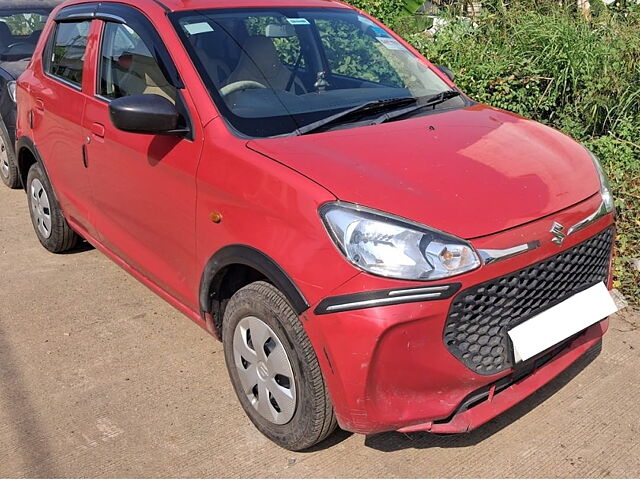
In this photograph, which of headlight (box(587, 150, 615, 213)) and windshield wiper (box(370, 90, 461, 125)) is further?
windshield wiper (box(370, 90, 461, 125))

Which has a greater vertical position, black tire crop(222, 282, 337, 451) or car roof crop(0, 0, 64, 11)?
car roof crop(0, 0, 64, 11)

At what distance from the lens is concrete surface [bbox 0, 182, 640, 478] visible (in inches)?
108

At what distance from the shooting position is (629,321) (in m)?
3.84

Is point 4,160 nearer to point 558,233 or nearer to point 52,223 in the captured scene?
point 52,223

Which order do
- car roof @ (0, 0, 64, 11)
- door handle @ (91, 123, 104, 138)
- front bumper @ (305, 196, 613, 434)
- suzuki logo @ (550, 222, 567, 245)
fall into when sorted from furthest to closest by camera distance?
car roof @ (0, 0, 64, 11)
door handle @ (91, 123, 104, 138)
suzuki logo @ (550, 222, 567, 245)
front bumper @ (305, 196, 613, 434)

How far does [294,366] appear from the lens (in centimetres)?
255

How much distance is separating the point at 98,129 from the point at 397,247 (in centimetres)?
213

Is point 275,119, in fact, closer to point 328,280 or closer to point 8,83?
point 328,280

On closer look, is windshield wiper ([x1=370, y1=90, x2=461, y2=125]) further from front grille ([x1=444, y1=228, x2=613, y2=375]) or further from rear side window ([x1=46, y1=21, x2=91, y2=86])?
rear side window ([x1=46, y1=21, x2=91, y2=86])

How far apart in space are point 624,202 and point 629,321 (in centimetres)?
107

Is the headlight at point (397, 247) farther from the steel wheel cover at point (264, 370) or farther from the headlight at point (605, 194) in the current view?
the headlight at point (605, 194)

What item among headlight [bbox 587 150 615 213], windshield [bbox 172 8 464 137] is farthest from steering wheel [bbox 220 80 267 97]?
headlight [bbox 587 150 615 213]

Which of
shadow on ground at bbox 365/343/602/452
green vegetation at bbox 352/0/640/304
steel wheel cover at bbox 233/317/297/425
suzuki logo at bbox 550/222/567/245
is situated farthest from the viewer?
green vegetation at bbox 352/0/640/304

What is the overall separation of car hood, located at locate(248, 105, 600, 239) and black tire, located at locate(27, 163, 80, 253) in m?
2.47
